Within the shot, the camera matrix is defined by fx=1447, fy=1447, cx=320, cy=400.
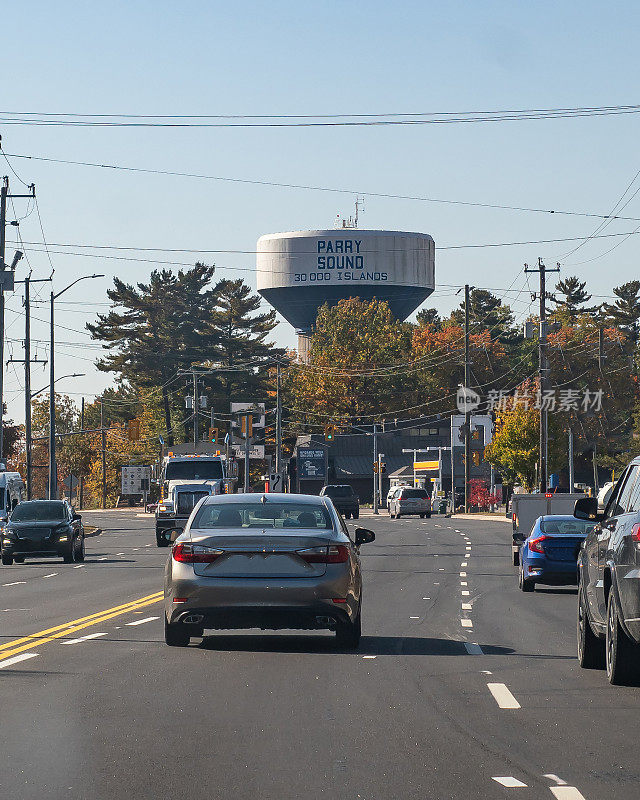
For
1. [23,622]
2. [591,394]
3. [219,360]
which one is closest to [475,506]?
[591,394]

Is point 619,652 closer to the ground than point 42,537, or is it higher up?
higher up

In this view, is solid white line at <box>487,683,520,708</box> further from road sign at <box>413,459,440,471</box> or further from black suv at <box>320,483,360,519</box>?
road sign at <box>413,459,440,471</box>

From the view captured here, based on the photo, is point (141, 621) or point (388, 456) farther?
point (388, 456)

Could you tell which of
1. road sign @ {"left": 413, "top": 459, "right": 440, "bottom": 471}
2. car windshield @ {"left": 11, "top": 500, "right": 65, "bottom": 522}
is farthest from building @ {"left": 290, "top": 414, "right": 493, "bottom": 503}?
car windshield @ {"left": 11, "top": 500, "right": 65, "bottom": 522}

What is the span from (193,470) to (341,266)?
89.6 meters

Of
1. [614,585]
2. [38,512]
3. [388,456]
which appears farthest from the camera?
[388,456]

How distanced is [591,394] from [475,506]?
2125cm

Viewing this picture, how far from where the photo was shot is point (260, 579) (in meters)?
14.3

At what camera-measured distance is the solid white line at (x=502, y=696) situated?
11133 millimetres

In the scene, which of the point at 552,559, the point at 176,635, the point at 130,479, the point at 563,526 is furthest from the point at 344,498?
the point at 176,635

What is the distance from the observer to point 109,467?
497ft

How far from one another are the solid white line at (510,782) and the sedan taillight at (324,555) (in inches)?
251

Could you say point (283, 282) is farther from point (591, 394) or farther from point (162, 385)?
point (591, 394)

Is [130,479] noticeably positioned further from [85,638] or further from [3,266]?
[85,638]
